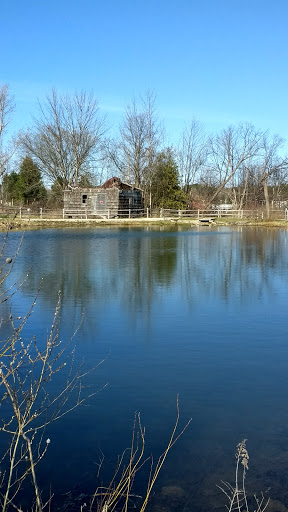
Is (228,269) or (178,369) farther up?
(228,269)

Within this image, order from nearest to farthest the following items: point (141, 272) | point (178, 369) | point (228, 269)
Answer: point (178, 369), point (141, 272), point (228, 269)

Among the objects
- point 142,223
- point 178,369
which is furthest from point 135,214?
point 178,369

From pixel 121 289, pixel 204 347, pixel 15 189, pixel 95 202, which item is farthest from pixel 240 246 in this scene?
pixel 15 189

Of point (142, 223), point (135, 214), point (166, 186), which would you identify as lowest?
point (142, 223)

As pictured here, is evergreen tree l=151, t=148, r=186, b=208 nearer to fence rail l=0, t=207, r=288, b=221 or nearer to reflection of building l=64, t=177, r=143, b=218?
fence rail l=0, t=207, r=288, b=221

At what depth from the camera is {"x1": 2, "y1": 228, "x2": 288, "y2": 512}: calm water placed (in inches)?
169

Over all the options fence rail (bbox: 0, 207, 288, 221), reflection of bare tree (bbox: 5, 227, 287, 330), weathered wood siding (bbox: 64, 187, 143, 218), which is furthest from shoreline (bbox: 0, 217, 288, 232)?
reflection of bare tree (bbox: 5, 227, 287, 330)

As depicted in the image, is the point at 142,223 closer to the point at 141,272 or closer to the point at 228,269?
the point at 228,269

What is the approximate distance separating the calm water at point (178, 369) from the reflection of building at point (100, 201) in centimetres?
3086

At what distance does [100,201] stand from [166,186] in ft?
33.8

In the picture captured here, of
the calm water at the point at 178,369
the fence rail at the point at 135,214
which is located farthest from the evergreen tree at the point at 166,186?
the calm water at the point at 178,369

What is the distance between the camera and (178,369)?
22.2ft

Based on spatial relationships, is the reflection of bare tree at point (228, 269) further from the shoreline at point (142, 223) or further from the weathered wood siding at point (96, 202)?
the weathered wood siding at point (96, 202)

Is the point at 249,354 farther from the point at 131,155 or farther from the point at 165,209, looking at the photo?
the point at 131,155
